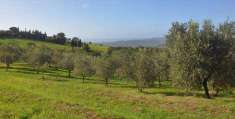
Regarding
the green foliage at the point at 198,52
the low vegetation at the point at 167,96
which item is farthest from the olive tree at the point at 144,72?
the green foliage at the point at 198,52

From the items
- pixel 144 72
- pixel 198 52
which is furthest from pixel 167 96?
pixel 144 72

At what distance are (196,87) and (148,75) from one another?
31190 millimetres

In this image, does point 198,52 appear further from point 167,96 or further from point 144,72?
point 144,72

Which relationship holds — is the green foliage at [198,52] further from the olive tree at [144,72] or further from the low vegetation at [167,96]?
the olive tree at [144,72]

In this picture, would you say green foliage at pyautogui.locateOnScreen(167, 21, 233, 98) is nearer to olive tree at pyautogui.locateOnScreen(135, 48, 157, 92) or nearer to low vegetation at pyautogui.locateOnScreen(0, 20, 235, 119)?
low vegetation at pyautogui.locateOnScreen(0, 20, 235, 119)

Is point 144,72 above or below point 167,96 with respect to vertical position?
above

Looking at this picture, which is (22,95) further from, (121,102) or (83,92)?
(121,102)

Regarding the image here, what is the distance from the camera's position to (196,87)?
48.9 metres

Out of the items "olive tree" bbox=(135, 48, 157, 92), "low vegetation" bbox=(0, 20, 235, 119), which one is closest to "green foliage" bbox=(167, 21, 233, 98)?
"low vegetation" bbox=(0, 20, 235, 119)

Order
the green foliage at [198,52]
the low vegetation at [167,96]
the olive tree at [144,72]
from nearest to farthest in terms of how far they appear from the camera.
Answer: the low vegetation at [167,96], the green foliage at [198,52], the olive tree at [144,72]

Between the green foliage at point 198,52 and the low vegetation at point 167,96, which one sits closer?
Answer: the low vegetation at point 167,96

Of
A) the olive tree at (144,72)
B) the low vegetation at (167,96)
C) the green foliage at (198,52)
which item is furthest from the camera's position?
the olive tree at (144,72)

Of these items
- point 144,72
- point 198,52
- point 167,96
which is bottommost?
point 167,96

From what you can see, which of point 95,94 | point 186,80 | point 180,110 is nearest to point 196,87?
point 186,80
